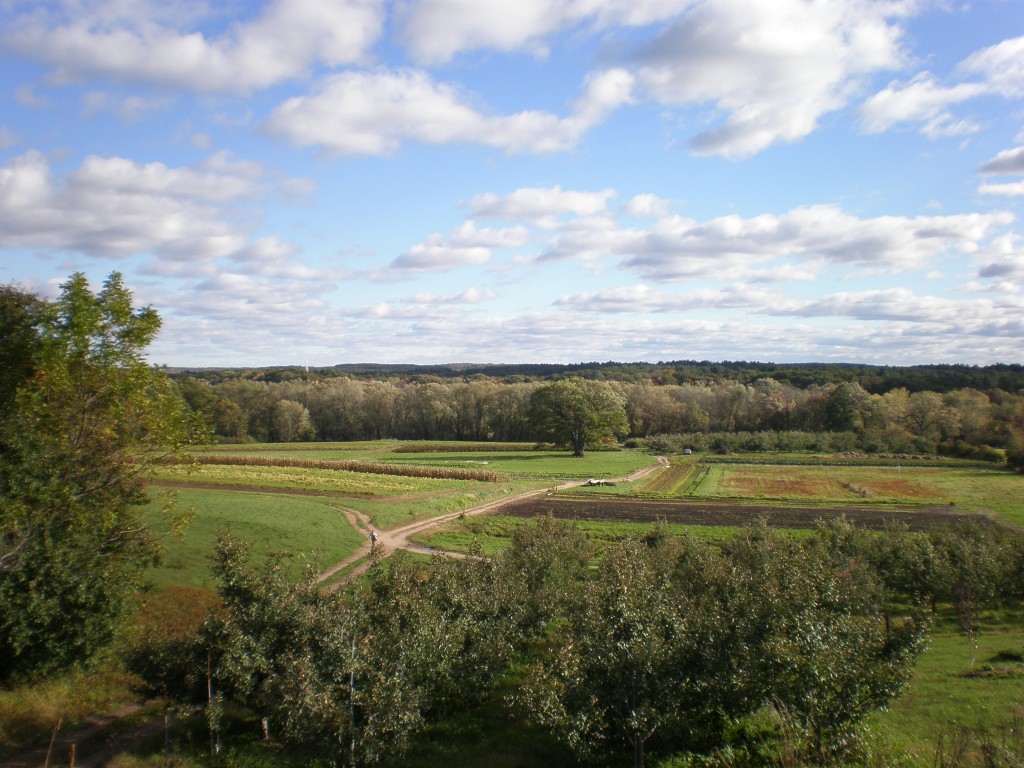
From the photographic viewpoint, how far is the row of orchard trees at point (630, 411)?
420 feet

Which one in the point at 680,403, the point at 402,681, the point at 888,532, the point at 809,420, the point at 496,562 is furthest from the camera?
the point at 680,403

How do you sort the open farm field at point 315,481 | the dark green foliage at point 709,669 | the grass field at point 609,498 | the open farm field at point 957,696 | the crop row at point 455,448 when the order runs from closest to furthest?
the dark green foliage at point 709,669
the open farm field at point 957,696
the grass field at point 609,498
the open farm field at point 315,481
the crop row at point 455,448

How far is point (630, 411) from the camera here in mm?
149000

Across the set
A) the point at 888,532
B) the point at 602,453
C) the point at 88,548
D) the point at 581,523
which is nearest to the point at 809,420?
the point at 602,453

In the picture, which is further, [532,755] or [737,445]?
[737,445]

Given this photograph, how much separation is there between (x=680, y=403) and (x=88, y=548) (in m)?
140

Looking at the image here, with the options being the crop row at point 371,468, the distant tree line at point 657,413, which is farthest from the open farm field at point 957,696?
the distant tree line at point 657,413

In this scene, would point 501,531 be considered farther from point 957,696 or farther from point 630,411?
point 630,411

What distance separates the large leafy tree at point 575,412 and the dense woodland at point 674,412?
Result: 15.5 m

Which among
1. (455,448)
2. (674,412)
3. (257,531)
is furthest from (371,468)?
(674,412)

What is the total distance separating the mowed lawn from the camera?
3206cm

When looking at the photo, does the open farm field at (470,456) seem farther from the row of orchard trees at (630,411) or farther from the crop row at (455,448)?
the row of orchard trees at (630,411)

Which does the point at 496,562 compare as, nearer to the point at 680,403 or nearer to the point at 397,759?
the point at 397,759

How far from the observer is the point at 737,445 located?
12400 cm
